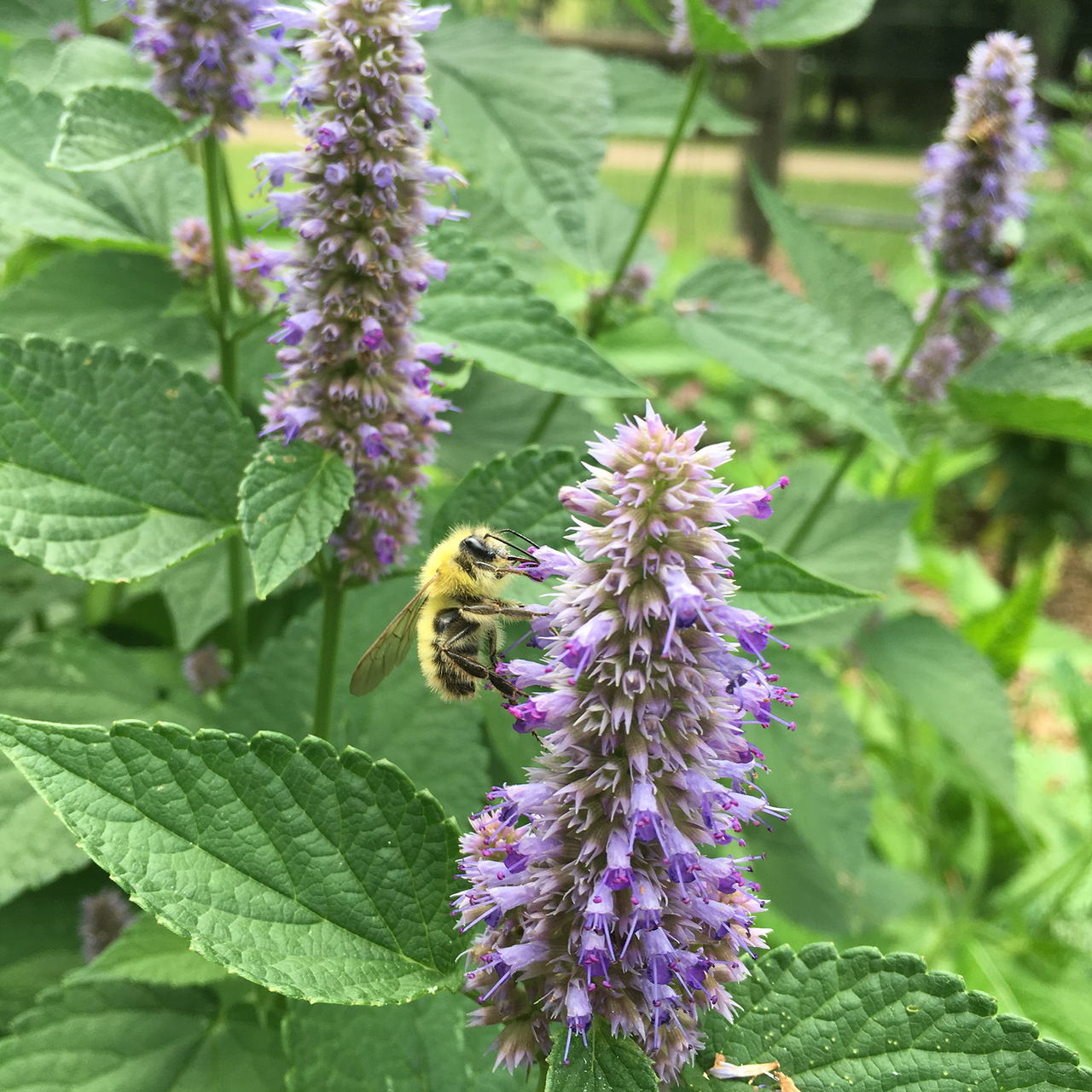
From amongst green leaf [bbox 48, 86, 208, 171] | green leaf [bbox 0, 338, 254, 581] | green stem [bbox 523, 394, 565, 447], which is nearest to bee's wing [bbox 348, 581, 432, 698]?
green leaf [bbox 0, 338, 254, 581]

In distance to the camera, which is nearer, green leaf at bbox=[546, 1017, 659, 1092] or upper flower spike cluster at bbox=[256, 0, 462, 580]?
green leaf at bbox=[546, 1017, 659, 1092]

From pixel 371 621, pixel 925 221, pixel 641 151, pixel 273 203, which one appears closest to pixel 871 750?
pixel 925 221

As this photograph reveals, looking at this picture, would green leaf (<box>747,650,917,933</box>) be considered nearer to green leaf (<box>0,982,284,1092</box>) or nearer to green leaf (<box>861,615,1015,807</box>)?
Result: green leaf (<box>861,615,1015,807</box>)

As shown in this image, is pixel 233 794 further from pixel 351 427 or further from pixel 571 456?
pixel 571 456

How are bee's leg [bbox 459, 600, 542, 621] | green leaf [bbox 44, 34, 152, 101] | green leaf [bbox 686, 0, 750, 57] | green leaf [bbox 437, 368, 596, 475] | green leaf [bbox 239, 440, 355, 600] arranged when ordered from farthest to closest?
green leaf [bbox 437, 368, 596, 475] → green leaf [bbox 686, 0, 750, 57] → green leaf [bbox 44, 34, 152, 101] → bee's leg [bbox 459, 600, 542, 621] → green leaf [bbox 239, 440, 355, 600]

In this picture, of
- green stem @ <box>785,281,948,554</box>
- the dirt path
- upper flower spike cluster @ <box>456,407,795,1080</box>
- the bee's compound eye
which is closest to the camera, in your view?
upper flower spike cluster @ <box>456,407,795,1080</box>

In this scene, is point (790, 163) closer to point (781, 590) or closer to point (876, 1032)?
point (781, 590)

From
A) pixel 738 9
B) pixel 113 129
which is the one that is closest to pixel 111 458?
pixel 113 129
